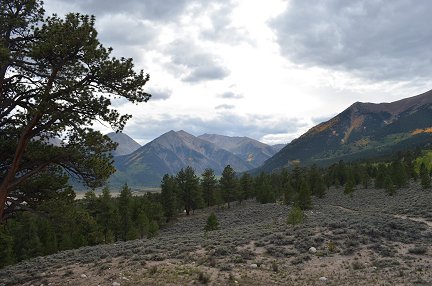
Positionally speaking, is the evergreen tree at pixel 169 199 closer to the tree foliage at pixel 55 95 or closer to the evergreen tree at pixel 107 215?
the evergreen tree at pixel 107 215

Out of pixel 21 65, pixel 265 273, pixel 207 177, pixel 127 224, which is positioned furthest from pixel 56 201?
pixel 207 177

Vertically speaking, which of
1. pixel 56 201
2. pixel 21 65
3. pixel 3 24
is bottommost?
pixel 56 201

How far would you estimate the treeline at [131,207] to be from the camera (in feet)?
56.2

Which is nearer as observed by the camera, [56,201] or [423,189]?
[56,201]

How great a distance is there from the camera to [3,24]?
14.3m

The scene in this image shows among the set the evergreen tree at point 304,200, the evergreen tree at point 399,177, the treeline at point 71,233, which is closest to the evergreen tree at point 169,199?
the treeline at point 71,233

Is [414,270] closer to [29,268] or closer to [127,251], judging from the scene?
[127,251]

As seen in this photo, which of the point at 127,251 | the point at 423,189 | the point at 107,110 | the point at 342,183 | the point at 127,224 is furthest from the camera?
the point at 342,183

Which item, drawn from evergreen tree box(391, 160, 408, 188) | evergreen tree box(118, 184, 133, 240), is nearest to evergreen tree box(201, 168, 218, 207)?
evergreen tree box(118, 184, 133, 240)

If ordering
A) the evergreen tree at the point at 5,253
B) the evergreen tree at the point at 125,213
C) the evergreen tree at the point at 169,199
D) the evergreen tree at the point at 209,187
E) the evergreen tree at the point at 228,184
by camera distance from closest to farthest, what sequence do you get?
the evergreen tree at the point at 5,253 → the evergreen tree at the point at 125,213 → the evergreen tree at the point at 169,199 → the evergreen tree at the point at 228,184 → the evergreen tree at the point at 209,187

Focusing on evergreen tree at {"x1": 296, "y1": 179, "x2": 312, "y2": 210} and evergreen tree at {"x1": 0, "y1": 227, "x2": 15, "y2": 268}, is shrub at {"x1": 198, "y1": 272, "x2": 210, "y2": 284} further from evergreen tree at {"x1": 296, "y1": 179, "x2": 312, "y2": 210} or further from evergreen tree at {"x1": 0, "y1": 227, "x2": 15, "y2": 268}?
evergreen tree at {"x1": 296, "y1": 179, "x2": 312, "y2": 210}

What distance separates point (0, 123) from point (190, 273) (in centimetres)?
1092

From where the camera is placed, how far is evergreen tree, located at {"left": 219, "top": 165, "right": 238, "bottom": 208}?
82.4 m

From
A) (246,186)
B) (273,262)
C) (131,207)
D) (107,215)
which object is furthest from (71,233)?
(246,186)
